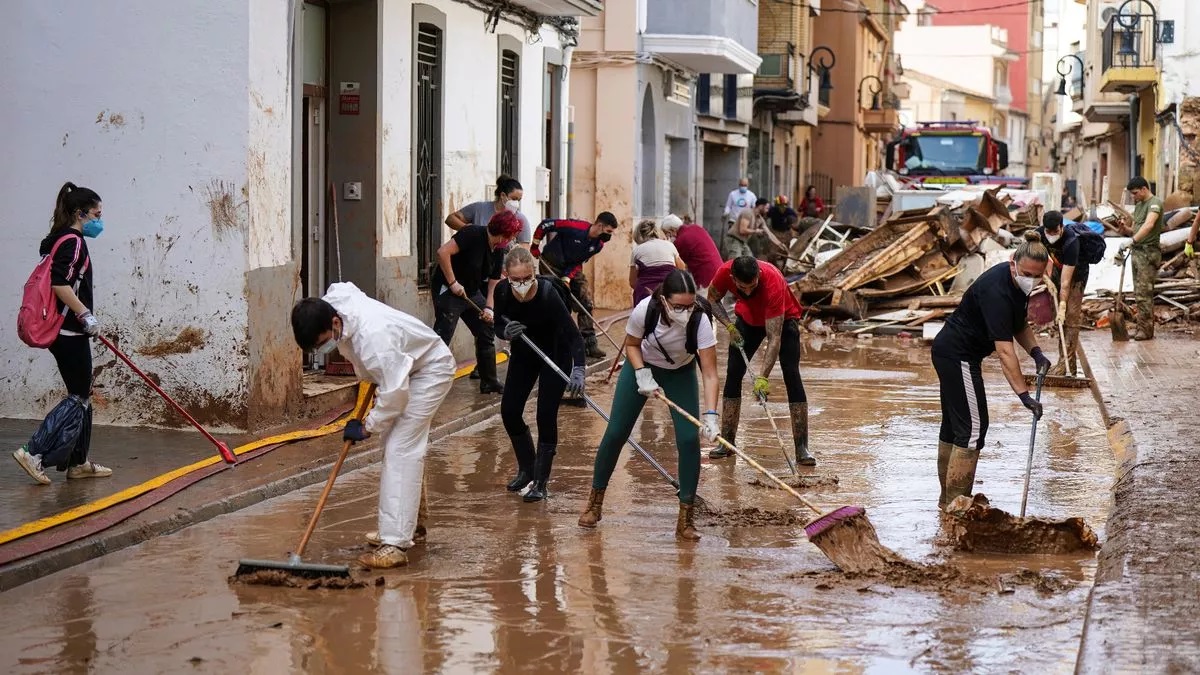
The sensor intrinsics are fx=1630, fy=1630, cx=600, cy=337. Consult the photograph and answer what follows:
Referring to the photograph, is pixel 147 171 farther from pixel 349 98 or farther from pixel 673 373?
pixel 673 373

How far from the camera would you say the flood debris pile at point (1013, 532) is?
796 centimetres

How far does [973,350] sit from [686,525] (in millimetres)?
1966

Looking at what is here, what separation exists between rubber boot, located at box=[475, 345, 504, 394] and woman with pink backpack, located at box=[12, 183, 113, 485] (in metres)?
4.87

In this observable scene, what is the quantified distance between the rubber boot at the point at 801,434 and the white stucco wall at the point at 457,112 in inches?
189

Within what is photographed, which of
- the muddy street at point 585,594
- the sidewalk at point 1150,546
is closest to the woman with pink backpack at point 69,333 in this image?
the muddy street at point 585,594

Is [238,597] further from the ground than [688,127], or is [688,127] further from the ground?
[688,127]

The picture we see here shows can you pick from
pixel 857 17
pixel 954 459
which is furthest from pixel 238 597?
pixel 857 17

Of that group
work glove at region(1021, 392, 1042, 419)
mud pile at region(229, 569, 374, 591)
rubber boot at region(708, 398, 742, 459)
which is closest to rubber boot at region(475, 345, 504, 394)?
rubber boot at region(708, 398, 742, 459)

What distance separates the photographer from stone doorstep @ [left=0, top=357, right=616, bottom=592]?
7.29m

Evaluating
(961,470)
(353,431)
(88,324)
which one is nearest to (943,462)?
(961,470)

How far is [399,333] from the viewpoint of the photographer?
7.48m

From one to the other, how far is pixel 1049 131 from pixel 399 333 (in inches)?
3188

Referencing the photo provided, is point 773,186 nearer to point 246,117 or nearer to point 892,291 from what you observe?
point 892,291

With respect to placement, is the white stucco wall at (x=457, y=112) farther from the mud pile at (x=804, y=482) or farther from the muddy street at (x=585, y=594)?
the mud pile at (x=804, y=482)
